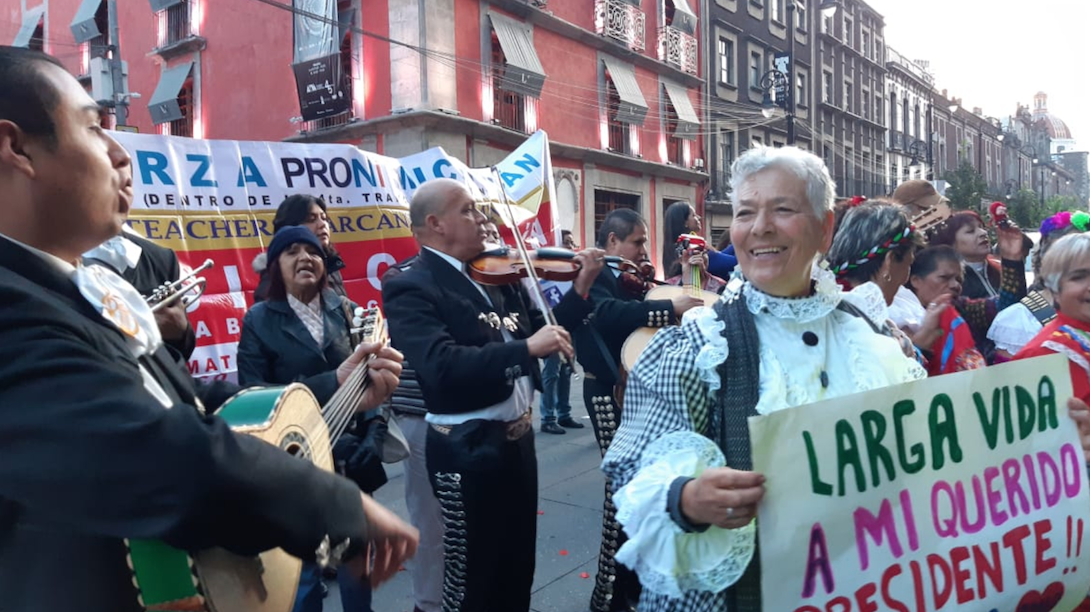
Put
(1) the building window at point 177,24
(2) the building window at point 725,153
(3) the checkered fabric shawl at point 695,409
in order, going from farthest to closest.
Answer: (2) the building window at point 725,153, (1) the building window at point 177,24, (3) the checkered fabric shawl at point 695,409

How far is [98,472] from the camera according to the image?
100cm

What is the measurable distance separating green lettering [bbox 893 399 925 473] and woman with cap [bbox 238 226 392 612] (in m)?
1.99

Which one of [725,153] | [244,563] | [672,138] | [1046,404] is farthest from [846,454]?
[725,153]

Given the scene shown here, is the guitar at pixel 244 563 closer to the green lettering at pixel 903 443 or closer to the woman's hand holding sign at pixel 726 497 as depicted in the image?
the woman's hand holding sign at pixel 726 497

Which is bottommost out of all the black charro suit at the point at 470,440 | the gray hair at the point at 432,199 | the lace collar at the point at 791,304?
the black charro suit at the point at 470,440

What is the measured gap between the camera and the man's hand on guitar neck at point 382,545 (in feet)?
4.34

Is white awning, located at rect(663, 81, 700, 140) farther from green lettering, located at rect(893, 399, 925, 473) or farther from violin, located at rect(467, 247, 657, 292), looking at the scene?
green lettering, located at rect(893, 399, 925, 473)

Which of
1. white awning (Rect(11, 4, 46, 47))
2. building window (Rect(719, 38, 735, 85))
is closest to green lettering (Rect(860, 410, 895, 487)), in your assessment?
building window (Rect(719, 38, 735, 85))

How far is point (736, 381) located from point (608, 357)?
6.79 feet

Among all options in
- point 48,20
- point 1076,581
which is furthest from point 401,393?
Answer: point 48,20

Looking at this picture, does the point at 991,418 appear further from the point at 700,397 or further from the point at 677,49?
the point at 677,49

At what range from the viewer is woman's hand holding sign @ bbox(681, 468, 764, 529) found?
1.38 m

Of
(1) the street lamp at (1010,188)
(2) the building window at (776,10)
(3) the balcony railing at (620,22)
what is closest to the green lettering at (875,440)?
(3) the balcony railing at (620,22)

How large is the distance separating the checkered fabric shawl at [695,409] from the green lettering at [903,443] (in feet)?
1.05
